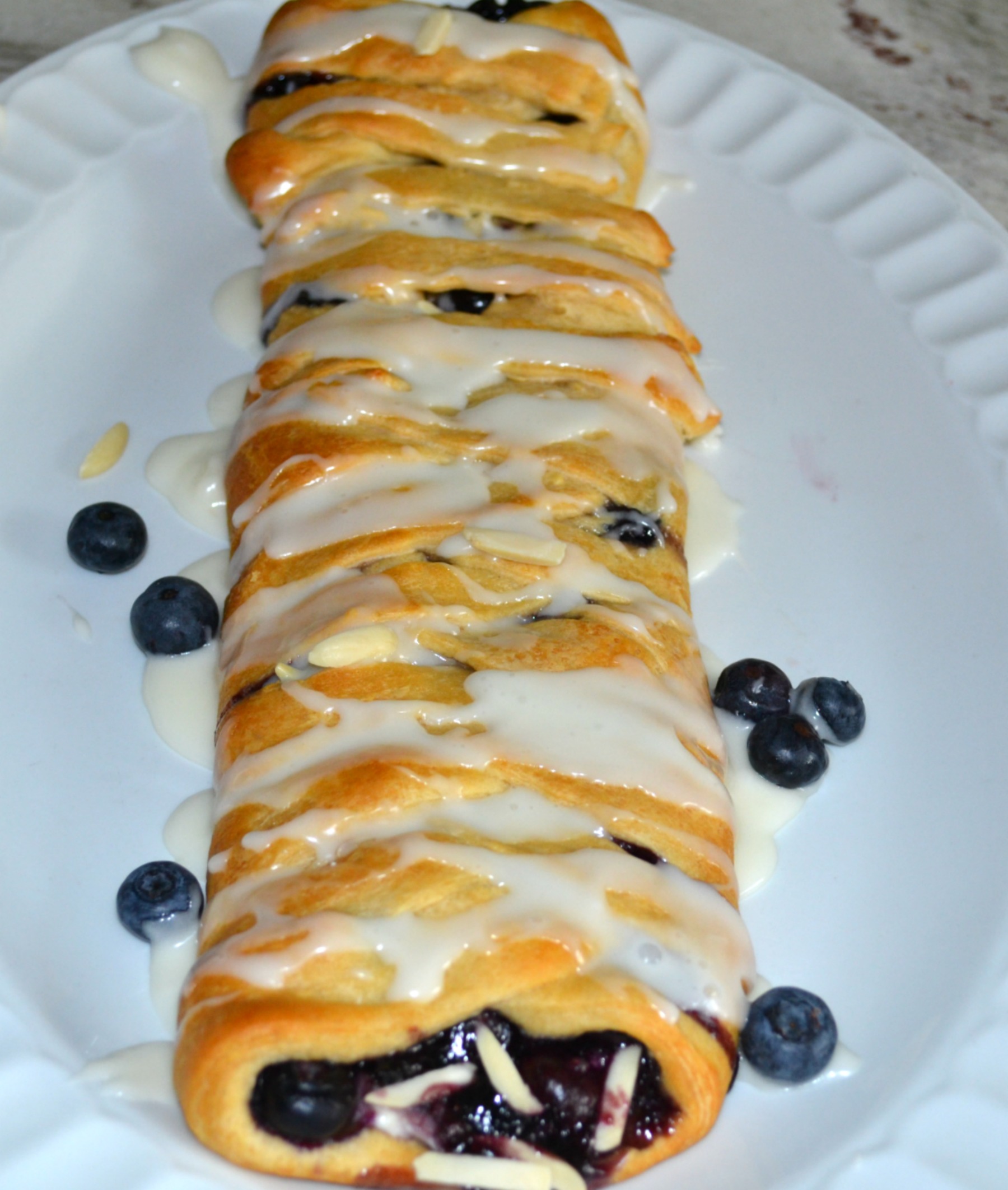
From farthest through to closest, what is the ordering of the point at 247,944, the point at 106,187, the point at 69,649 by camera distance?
the point at 106,187
the point at 69,649
the point at 247,944

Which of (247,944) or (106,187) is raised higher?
(106,187)

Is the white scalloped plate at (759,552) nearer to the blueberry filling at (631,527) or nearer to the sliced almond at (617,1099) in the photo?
the sliced almond at (617,1099)

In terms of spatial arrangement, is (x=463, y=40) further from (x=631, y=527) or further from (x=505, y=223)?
(x=631, y=527)

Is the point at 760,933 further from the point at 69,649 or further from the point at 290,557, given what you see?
the point at 69,649

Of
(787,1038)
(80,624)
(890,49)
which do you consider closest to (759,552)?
(787,1038)

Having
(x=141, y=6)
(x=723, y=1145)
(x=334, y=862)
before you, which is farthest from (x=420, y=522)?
(x=141, y=6)

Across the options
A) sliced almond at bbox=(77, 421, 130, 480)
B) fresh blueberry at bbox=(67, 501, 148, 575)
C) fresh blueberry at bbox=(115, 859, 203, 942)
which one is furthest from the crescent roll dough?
sliced almond at bbox=(77, 421, 130, 480)

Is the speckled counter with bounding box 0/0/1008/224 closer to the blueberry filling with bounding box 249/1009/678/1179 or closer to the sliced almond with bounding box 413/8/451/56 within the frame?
the sliced almond with bounding box 413/8/451/56

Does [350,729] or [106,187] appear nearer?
[350,729]
